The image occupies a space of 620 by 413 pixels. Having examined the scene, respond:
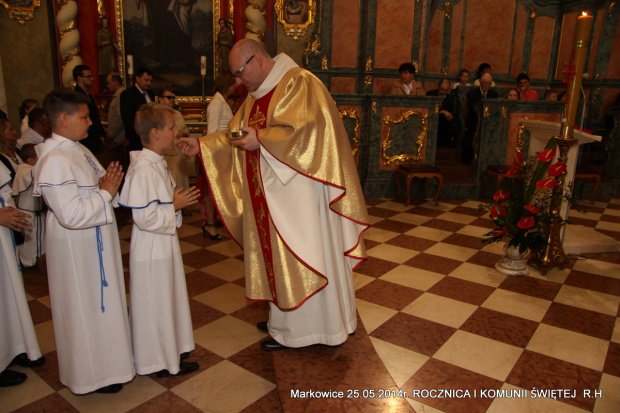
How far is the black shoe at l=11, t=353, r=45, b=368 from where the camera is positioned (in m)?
2.45

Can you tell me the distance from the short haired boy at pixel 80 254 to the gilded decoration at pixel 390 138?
473 centimetres

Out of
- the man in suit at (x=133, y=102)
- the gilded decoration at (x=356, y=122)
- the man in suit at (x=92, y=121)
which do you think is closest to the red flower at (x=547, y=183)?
the gilded decoration at (x=356, y=122)

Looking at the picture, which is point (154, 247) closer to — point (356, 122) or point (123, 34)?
point (356, 122)

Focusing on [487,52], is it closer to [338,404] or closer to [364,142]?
[364,142]

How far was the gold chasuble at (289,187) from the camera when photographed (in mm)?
2139

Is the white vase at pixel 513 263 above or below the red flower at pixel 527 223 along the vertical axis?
below

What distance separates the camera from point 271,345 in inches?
100

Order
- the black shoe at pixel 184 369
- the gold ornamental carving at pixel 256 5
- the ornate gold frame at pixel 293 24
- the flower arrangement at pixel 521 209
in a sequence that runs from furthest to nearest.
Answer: the gold ornamental carving at pixel 256 5
the ornate gold frame at pixel 293 24
the flower arrangement at pixel 521 209
the black shoe at pixel 184 369

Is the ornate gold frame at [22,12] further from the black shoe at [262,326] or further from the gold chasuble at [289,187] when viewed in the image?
the black shoe at [262,326]

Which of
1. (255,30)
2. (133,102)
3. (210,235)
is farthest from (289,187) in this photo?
(255,30)

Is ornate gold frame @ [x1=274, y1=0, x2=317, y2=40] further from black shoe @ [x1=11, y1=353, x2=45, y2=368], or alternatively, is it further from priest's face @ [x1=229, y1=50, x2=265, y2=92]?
black shoe @ [x1=11, y1=353, x2=45, y2=368]

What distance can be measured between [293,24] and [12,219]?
726 centimetres

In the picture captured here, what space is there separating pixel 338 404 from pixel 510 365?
3.50ft

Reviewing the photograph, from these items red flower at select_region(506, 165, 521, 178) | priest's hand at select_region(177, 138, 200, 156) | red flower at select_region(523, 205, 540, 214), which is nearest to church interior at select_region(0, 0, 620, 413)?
red flower at select_region(523, 205, 540, 214)
